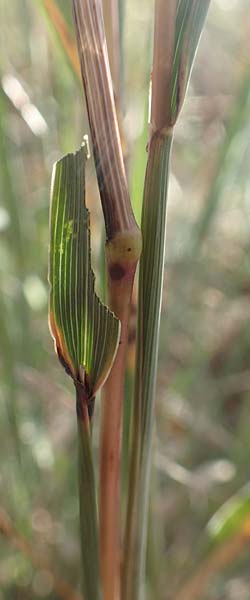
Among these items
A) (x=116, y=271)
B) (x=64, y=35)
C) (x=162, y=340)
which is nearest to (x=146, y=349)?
(x=116, y=271)

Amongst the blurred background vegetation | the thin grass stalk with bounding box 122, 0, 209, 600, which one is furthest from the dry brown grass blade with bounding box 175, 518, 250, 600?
the thin grass stalk with bounding box 122, 0, 209, 600

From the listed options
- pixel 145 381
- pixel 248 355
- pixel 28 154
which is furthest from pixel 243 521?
pixel 28 154

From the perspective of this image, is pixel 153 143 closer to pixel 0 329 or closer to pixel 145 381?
pixel 145 381

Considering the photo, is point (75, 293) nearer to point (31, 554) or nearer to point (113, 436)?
point (113, 436)

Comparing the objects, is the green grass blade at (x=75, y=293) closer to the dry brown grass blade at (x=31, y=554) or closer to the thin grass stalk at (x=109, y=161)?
the thin grass stalk at (x=109, y=161)

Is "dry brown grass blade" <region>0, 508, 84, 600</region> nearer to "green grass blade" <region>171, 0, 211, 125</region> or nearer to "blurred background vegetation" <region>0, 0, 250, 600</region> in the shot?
"blurred background vegetation" <region>0, 0, 250, 600</region>

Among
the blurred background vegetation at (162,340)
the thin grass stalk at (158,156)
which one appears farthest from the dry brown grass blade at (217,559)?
the thin grass stalk at (158,156)

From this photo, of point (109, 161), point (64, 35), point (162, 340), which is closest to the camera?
point (109, 161)
